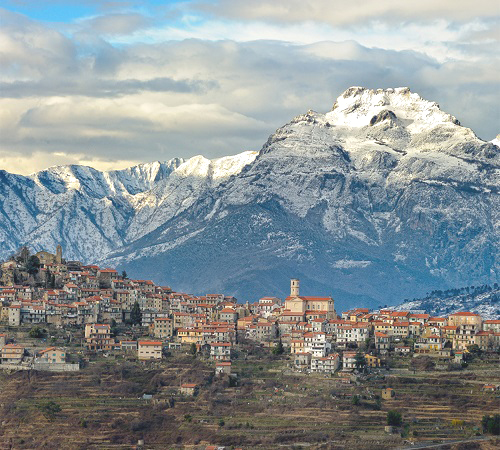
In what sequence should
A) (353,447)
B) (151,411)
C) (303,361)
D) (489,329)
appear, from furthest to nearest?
(489,329), (303,361), (151,411), (353,447)

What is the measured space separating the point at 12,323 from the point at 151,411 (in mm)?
30260

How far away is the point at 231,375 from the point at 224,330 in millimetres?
13827

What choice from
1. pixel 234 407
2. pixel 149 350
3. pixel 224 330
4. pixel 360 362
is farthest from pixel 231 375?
pixel 360 362

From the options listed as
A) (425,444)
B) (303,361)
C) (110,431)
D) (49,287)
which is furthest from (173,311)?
(425,444)

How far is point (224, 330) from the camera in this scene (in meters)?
180

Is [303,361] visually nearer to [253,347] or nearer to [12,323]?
[253,347]

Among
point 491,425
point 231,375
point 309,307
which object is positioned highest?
point 309,307

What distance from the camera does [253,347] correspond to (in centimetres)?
18038

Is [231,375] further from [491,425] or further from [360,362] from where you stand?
[491,425]

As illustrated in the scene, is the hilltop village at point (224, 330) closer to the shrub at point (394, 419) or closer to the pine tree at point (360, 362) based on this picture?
the pine tree at point (360, 362)

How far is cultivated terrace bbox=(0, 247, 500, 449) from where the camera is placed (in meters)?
151

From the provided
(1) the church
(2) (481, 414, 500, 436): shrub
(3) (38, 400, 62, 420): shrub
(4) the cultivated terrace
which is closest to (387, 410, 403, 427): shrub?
(4) the cultivated terrace

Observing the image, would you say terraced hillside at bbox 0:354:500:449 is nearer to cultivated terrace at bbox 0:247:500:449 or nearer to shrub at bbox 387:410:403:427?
cultivated terrace at bbox 0:247:500:449

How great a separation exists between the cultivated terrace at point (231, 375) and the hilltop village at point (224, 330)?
0.63 ft
